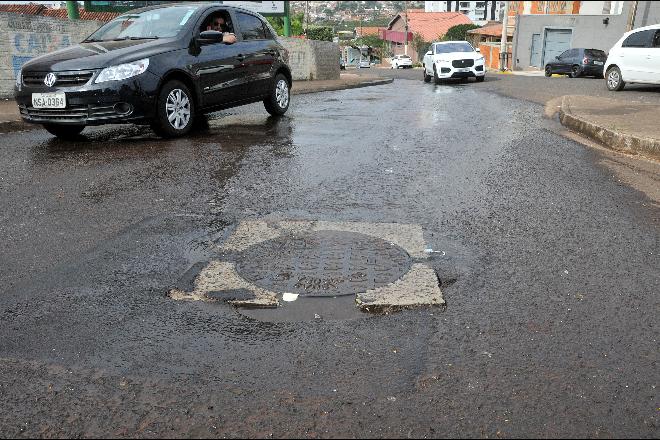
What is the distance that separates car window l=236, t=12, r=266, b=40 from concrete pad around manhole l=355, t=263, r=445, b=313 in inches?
290

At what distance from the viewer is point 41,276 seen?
334cm

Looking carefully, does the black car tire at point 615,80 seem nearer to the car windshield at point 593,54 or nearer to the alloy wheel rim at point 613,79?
the alloy wheel rim at point 613,79

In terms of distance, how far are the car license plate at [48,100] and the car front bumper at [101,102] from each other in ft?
0.15

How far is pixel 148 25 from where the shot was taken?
28.3 feet

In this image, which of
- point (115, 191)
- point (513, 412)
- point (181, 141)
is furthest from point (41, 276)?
point (181, 141)

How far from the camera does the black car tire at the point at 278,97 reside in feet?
33.9

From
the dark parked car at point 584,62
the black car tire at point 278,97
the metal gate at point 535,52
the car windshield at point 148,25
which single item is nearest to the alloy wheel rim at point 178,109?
the car windshield at point 148,25

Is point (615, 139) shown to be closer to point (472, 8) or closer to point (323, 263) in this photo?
point (323, 263)

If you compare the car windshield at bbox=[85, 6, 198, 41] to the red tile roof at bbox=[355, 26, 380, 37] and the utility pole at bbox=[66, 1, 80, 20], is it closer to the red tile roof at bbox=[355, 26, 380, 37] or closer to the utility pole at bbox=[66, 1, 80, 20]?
the utility pole at bbox=[66, 1, 80, 20]

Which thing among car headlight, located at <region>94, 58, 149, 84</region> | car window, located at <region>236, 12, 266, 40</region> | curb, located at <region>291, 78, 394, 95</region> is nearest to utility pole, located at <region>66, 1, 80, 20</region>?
curb, located at <region>291, 78, 394, 95</region>

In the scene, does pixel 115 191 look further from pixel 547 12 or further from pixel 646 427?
pixel 547 12

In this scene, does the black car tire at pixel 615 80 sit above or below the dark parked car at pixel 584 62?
above

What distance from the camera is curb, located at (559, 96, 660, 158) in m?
7.28

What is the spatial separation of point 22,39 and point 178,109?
21.9ft
